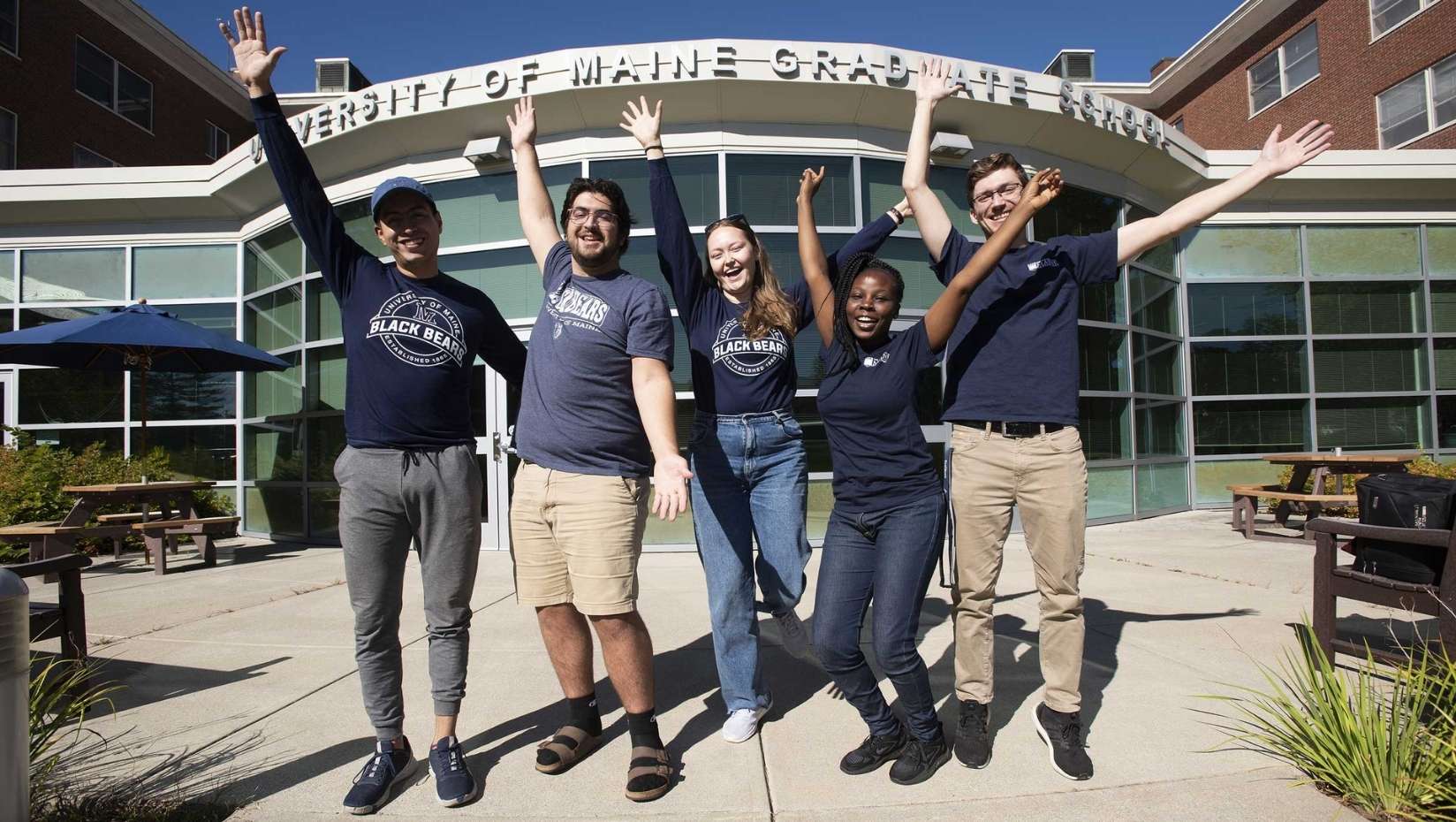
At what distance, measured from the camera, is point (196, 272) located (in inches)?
400

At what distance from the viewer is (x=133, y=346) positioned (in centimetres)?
733

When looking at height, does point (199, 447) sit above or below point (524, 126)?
below

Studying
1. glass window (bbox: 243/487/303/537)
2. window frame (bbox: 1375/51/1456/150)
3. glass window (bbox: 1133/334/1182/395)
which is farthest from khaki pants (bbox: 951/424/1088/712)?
window frame (bbox: 1375/51/1456/150)

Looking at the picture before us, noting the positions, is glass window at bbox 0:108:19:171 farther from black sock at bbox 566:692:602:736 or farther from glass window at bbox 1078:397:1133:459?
glass window at bbox 1078:397:1133:459

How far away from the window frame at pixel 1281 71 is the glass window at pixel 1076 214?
1078 centimetres

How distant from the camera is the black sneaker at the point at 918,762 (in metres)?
2.45

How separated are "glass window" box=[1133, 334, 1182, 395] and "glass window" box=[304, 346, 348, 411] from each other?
910 cm

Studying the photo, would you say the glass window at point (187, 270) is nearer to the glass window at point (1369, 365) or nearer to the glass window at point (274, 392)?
the glass window at point (274, 392)

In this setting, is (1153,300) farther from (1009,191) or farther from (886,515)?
(886,515)

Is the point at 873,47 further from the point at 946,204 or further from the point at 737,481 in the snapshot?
the point at 737,481

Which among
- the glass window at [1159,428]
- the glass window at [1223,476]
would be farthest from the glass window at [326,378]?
the glass window at [1223,476]

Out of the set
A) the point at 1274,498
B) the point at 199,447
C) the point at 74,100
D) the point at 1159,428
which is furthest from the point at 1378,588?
the point at 74,100

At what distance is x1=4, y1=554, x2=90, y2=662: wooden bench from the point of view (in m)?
3.34

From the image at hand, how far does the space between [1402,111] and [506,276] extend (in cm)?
1635
